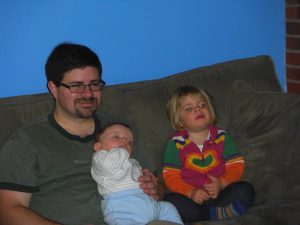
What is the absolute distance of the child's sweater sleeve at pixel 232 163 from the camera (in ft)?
6.82

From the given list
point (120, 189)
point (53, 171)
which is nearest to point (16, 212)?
point (53, 171)

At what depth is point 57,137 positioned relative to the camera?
1757mm

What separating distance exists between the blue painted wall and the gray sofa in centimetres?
22

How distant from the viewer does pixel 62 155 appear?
1.74 metres

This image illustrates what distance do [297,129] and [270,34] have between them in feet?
3.71

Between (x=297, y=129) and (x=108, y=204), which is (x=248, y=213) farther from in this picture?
(x=108, y=204)

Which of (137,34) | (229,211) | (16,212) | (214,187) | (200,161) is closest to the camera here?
(16,212)

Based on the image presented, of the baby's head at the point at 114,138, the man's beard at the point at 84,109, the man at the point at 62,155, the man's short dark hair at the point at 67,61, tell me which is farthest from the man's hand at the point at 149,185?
the man's short dark hair at the point at 67,61

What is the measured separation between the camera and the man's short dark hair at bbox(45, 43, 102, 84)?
176cm

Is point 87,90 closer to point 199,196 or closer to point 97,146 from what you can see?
point 97,146

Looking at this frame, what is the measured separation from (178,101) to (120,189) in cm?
64

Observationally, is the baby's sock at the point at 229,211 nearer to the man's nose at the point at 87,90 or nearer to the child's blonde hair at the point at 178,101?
the child's blonde hair at the point at 178,101

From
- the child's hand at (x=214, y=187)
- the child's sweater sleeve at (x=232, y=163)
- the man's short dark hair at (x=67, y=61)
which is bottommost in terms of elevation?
the child's hand at (x=214, y=187)

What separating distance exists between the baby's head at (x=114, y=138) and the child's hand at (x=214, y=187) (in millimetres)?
441
